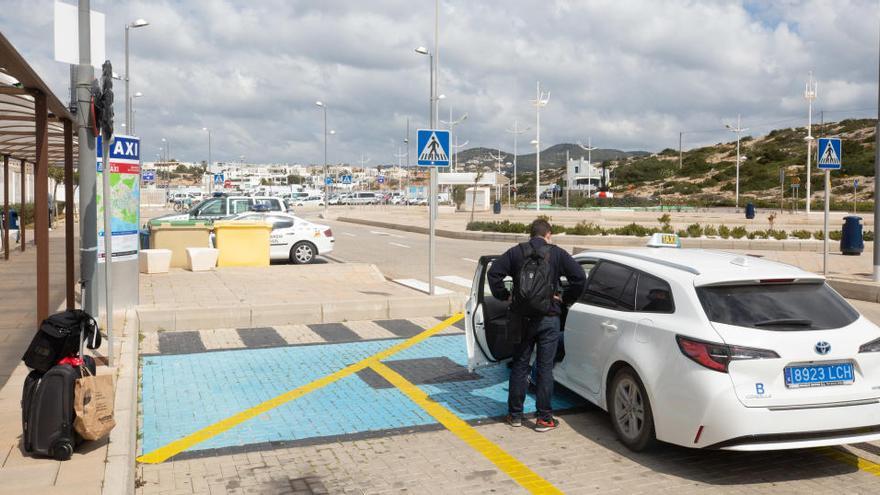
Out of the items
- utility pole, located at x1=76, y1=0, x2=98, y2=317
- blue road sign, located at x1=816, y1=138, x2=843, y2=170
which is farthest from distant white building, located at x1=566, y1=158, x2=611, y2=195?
utility pole, located at x1=76, y1=0, x2=98, y2=317

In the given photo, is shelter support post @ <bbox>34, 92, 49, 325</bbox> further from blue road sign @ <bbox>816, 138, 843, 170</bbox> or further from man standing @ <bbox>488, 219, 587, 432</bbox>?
blue road sign @ <bbox>816, 138, 843, 170</bbox>

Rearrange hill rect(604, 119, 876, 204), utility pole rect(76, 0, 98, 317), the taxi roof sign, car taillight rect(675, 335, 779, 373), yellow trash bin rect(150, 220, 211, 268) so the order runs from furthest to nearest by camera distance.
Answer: hill rect(604, 119, 876, 204) → yellow trash bin rect(150, 220, 211, 268) → utility pole rect(76, 0, 98, 317) → the taxi roof sign → car taillight rect(675, 335, 779, 373)

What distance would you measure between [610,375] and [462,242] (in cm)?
2321

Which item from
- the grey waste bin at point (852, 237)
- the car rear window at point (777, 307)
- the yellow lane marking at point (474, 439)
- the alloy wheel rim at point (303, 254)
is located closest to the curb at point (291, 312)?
the yellow lane marking at point (474, 439)

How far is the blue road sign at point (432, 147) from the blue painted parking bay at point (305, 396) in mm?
3764

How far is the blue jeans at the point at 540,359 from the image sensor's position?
625 cm

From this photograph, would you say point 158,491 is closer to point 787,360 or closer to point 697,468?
point 697,468

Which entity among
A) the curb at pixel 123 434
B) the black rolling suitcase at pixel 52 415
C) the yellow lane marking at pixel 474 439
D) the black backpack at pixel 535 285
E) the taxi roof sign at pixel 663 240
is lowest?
the yellow lane marking at pixel 474 439

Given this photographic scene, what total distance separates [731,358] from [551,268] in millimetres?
1597

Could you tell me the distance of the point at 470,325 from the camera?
7.01 m

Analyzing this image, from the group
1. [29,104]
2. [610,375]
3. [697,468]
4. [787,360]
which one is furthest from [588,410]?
[29,104]

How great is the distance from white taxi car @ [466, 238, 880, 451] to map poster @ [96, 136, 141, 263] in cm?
734

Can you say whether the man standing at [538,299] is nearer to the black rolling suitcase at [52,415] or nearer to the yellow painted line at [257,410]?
the yellow painted line at [257,410]

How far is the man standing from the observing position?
608cm
